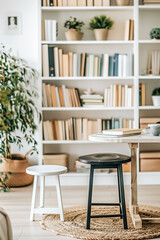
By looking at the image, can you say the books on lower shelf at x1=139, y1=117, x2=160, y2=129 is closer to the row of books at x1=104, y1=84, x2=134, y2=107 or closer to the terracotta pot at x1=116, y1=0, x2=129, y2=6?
the row of books at x1=104, y1=84, x2=134, y2=107

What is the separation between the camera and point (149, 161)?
4883mm

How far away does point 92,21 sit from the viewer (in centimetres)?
489

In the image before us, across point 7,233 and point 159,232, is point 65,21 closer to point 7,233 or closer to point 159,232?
point 159,232

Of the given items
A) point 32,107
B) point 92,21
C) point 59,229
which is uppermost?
point 92,21

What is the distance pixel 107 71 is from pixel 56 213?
6.58 ft

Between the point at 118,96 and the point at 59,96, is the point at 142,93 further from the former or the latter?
the point at 59,96

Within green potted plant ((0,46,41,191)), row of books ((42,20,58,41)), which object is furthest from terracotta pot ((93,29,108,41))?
green potted plant ((0,46,41,191))

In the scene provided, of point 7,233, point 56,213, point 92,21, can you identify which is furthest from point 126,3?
point 7,233

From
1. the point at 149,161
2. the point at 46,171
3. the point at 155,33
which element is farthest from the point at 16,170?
the point at 155,33

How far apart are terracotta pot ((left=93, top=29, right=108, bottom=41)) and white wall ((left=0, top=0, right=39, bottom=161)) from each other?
28.2 inches

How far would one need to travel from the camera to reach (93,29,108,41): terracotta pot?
4840 mm

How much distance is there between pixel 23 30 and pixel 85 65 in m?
0.86

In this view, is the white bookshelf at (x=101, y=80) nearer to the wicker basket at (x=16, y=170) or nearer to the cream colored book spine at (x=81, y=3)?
the cream colored book spine at (x=81, y=3)

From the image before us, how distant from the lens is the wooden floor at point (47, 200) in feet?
10.6
